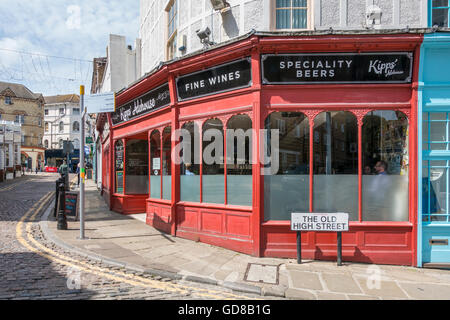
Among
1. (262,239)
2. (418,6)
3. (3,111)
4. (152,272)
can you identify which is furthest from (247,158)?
(3,111)

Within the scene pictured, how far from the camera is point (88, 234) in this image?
8.23 m

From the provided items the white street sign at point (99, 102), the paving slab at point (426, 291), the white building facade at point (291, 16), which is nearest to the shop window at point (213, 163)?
the white building facade at point (291, 16)

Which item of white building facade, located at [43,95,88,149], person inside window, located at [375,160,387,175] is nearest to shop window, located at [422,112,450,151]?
person inside window, located at [375,160,387,175]

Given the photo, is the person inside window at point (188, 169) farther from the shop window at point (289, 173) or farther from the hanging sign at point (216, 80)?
the shop window at point (289, 173)

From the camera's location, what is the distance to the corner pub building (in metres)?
6.24

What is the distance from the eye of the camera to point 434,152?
628cm

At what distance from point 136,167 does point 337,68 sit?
29.2ft

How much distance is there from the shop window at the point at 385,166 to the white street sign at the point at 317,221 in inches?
31.7

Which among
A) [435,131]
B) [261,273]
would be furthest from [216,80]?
[435,131]

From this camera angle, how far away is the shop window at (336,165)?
21.3ft

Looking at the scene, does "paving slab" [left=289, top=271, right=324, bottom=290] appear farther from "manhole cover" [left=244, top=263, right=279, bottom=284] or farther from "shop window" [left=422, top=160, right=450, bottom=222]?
"shop window" [left=422, top=160, right=450, bottom=222]

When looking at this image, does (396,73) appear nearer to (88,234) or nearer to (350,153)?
(350,153)

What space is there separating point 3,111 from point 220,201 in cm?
5837

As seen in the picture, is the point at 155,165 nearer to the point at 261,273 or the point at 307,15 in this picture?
the point at 261,273
